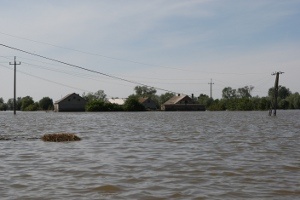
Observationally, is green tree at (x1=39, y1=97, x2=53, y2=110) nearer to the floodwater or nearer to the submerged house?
the submerged house

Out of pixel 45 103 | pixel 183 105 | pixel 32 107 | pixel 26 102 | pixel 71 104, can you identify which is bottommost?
pixel 32 107

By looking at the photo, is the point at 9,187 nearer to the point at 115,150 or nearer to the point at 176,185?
the point at 176,185

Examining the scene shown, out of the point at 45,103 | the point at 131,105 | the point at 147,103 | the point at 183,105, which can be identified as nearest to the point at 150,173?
the point at 131,105

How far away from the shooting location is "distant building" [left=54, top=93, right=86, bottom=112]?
126238mm

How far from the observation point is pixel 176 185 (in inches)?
402

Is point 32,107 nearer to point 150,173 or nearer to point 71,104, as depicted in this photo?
point 71,104

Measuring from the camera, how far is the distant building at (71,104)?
12624 centimetres

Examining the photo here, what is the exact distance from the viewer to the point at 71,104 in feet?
420

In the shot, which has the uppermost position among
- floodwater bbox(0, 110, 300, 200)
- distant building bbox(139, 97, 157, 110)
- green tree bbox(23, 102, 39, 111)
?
distant building bbox(139, 97, 157, 110)

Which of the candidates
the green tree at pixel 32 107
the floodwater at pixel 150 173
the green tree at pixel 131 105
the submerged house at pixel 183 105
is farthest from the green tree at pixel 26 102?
the floodwater at pixel 150 173

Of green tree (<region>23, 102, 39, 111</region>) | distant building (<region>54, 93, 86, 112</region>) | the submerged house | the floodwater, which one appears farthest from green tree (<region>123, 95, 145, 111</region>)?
the floodwater

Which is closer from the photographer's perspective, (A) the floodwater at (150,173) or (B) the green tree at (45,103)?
(A) the floodwater at (150,173)

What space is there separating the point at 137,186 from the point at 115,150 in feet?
26.1

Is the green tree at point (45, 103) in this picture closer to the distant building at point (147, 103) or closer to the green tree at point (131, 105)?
the distant building at point (147, 103)
